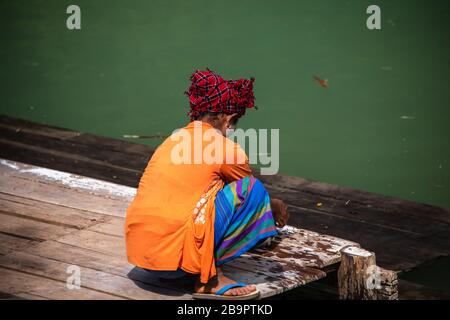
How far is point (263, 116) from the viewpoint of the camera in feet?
20.9

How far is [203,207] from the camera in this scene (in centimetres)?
334

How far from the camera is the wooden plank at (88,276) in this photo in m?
3.40

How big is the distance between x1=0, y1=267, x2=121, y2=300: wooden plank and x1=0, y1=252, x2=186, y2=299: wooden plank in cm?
3

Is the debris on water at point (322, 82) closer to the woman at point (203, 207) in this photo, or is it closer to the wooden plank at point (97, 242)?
the wooden plank at point (97, 242)

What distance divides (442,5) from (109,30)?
2.83 meters

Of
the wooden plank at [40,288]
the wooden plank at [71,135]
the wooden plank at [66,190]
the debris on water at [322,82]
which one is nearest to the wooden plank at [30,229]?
the wooden plank at [66,190]

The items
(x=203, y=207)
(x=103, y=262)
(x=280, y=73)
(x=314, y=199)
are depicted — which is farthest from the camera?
(x=280, y=73)

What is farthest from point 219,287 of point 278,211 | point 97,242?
point 97,242

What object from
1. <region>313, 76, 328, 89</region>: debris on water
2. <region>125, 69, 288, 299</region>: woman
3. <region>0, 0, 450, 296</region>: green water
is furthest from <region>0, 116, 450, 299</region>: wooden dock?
<region>313, 76, 328, 89</region>: debris on water

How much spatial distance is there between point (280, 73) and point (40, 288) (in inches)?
155

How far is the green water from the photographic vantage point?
230 inches

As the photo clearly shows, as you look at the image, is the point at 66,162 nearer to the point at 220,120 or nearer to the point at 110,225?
the point at 110,225

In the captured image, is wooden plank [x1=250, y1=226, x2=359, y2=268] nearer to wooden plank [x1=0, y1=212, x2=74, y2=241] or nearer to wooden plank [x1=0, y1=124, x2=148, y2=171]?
wooden plank [x1=0, y1=212, x2=74, y2=241]

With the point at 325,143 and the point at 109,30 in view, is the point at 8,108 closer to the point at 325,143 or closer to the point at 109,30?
the point at 109,30
